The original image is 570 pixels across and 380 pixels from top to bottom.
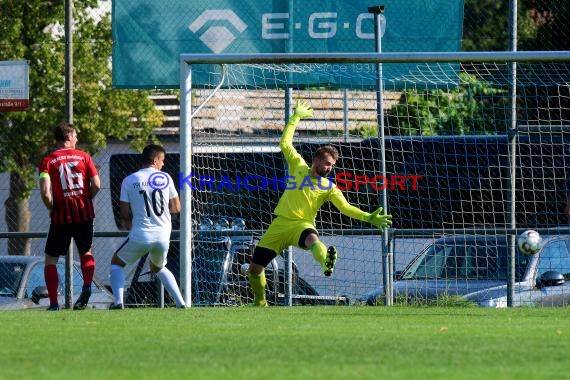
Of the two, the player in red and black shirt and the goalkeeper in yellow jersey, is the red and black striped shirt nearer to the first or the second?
the player in red and black shirt

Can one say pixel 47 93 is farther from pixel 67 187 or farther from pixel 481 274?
pixel 481 274

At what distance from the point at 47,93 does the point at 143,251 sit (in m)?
7.46

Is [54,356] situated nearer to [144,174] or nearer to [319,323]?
[319,323]

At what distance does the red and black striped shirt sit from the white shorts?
50 cm

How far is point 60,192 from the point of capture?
13109 millimetres

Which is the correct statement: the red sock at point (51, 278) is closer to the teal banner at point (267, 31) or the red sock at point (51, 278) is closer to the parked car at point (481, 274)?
the teal banner at point (267, 31)

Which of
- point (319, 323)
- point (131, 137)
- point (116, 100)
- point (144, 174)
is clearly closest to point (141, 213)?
point (144, 174)

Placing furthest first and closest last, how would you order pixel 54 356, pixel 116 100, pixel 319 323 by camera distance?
pixel 116 100 → pixel 319 323 → pixel 54 356

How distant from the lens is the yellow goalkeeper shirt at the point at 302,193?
44.3ft

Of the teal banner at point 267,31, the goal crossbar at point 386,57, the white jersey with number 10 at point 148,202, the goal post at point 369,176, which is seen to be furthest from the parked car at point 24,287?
the goal crossbar at point 386,57

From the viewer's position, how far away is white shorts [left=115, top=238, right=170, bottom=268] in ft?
42.9

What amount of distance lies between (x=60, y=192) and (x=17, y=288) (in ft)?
11.7

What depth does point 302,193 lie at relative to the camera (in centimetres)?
1349

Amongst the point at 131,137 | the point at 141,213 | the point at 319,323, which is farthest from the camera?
the point at 131,137
